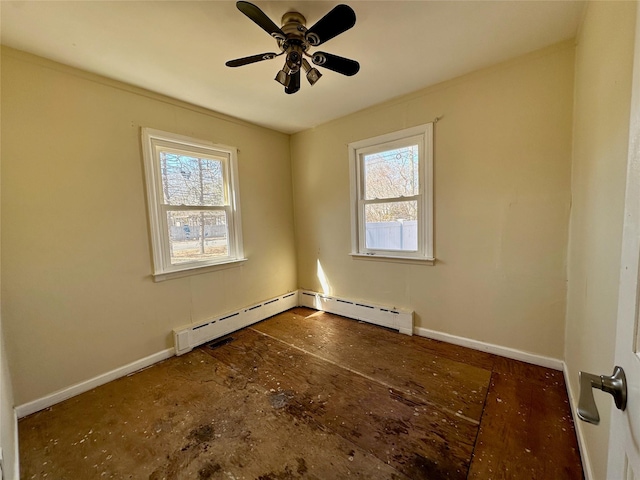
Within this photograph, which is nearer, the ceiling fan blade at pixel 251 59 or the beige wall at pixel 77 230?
the ceiling fan blade at pixel 251 59

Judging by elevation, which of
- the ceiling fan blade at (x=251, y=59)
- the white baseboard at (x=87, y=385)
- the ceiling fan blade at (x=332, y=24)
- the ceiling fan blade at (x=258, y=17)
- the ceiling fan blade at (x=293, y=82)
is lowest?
the white baseboard at (x=87, y=385)

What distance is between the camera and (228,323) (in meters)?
3.07

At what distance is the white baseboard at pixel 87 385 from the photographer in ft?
6.17

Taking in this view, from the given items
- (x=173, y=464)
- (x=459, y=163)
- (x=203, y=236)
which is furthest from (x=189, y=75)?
(x=173, y=464)

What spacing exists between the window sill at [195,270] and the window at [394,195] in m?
1.47

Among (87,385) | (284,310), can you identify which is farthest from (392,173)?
(87,385)

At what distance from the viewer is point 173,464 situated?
1.45m

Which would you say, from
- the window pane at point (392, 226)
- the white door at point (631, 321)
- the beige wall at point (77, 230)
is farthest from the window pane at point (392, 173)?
the white door at point (631, 321)

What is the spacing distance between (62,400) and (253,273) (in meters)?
1.96

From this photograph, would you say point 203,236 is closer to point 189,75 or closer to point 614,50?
point 189,75

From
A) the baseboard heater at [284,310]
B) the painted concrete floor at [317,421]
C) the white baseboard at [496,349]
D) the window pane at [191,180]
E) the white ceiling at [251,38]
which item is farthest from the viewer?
the baseboard heater at [284,310]

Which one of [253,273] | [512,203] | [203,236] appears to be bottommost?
[253,273]

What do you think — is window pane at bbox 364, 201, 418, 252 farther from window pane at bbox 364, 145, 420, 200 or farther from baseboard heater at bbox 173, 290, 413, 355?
baseboard heater at bbox 173, 290, 413, 355

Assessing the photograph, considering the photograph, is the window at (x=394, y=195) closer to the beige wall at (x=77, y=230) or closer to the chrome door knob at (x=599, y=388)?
the beige wall at (x=77, y=230)
